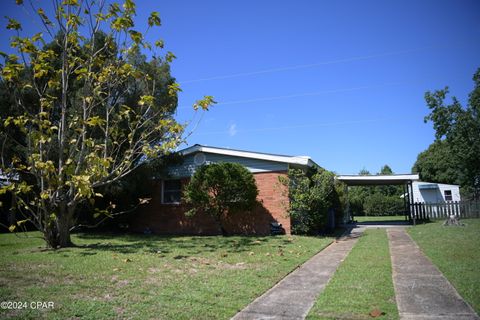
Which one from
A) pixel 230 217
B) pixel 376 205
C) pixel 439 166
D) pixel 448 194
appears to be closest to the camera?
pixel 230 217

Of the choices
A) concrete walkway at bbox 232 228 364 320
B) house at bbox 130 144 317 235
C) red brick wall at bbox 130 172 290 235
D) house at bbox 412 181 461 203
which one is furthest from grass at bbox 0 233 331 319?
house at bbox 412 181 461 203

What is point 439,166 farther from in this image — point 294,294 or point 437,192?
point 294,294

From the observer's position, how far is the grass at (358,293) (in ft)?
14.6

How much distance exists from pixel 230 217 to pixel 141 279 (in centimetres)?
986

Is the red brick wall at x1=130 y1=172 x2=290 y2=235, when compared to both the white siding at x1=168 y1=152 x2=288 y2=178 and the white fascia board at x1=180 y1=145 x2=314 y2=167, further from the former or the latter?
the white fascia board at x1=180 y1=145 x2=314 y2=167

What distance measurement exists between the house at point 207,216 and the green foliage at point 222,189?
1.04 m

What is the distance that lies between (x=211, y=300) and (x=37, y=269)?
440 centimetres

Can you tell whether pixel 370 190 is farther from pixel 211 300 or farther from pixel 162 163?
pixel 211 300

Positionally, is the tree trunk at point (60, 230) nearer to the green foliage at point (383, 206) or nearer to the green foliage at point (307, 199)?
the green foliage at point (307, 199)

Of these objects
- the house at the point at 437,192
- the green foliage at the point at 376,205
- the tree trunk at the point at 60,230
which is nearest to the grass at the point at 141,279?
the tree trunk at the point at 60,230

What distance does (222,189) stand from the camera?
1449 cm

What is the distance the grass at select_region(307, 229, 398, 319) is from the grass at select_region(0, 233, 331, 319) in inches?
42.7

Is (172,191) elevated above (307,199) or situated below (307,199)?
above

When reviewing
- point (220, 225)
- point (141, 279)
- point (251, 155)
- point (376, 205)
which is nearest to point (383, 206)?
point (376, 205)
